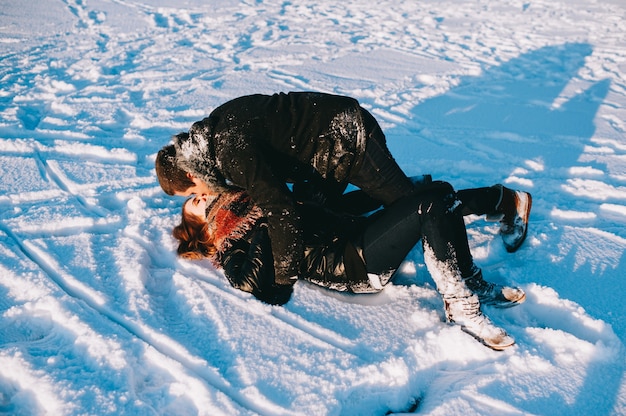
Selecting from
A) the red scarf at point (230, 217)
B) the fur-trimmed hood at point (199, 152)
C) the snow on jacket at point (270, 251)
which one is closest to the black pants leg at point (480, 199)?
the snow on jacket at point (270, 251)

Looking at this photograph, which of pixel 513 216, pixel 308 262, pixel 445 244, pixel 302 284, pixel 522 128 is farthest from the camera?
pixel 522 128

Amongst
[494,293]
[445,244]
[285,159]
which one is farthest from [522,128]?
[285,159]

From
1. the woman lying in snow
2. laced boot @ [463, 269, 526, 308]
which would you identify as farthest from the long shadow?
the woman lying in snow

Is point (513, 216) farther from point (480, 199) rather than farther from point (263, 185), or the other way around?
point (263, 185)

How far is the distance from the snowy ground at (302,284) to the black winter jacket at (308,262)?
0.12m

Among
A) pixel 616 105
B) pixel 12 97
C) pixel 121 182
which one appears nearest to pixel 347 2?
pixel 616 105

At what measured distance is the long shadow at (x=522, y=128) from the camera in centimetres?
353

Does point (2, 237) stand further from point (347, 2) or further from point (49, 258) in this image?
point (347, 2)

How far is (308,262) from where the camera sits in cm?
255

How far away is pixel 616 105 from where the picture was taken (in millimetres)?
5023

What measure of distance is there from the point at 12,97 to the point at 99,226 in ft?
10.7

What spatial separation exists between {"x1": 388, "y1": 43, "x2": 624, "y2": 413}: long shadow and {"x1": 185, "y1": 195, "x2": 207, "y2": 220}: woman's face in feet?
6.50

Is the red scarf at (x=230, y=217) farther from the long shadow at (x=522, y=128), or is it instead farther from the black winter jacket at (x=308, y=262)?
the long shadow at (x=522, y=128)

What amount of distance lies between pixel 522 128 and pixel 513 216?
2122mm
